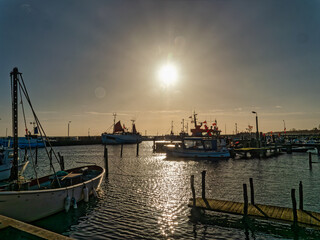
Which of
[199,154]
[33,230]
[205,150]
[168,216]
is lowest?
[168,216]

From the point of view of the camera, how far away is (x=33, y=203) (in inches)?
483

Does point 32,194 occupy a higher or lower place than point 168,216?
higher

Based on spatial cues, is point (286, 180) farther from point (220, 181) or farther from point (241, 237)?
point (241, 237)

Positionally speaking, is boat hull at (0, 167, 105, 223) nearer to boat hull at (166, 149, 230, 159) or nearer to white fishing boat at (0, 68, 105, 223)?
white fishing boat at (0, 68, 105, 223)

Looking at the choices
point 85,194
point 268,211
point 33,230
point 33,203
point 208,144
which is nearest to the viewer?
point 33,230

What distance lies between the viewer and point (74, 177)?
52.4 ft

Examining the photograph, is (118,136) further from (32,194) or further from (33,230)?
(33,230)

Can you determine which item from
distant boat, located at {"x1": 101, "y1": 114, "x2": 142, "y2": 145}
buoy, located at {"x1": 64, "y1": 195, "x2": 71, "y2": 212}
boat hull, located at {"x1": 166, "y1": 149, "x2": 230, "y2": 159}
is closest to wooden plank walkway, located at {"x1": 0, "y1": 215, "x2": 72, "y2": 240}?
buoy, located at {"x1": 64, "y1": 195, "x2": 71, "y2": 212}

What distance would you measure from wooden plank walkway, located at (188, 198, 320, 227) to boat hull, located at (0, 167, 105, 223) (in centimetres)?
881

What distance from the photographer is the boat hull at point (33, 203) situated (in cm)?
1121

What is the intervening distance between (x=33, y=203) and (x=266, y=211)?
13653 millimetres

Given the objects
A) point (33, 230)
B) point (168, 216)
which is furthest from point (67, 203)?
point (33, 230)

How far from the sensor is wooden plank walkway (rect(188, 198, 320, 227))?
10.9 m

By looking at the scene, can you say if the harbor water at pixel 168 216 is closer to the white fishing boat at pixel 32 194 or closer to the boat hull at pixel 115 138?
the white fishing boat at pixel 32 194
